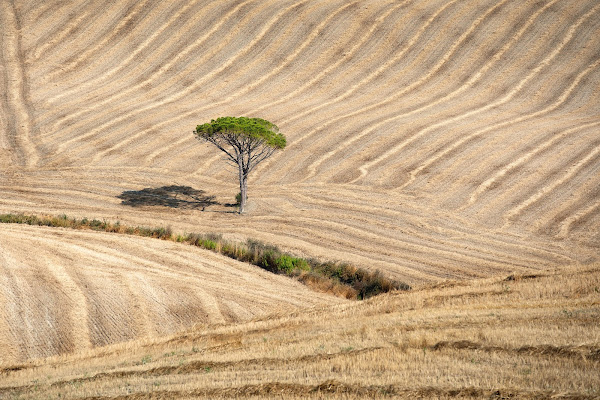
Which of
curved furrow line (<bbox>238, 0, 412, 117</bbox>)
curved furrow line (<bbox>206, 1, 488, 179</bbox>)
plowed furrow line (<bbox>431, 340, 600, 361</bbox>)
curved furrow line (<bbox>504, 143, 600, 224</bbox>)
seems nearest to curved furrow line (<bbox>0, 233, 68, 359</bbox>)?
plowed furrow line (<bbox>431, 340, 600, 361</bbox>)

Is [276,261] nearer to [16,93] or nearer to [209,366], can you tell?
[209,366]

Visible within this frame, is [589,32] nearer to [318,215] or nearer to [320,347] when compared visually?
[318,215]

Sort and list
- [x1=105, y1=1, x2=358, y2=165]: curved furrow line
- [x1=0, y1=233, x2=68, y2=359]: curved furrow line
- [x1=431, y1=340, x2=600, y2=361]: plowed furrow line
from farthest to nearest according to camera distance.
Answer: [x1=105, y1=1, x2=358, y2=165]: curved furrow line
[x1=0, y1=233, x2=68, y2=359]: curved furrow line
[x1=431, y1=340, x2=600, y2=361]: plowed furrow line

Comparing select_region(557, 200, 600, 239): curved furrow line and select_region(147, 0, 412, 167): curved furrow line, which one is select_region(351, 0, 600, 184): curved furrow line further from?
select_region(147, 0, 412, 167): curved furrow line

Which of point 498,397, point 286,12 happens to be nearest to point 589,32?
point 286,12

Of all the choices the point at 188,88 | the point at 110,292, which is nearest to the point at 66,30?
the point at 188,88

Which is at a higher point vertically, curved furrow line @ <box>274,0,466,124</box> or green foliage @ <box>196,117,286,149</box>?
curved furrow line @ <box>274,0,466,124</box>
